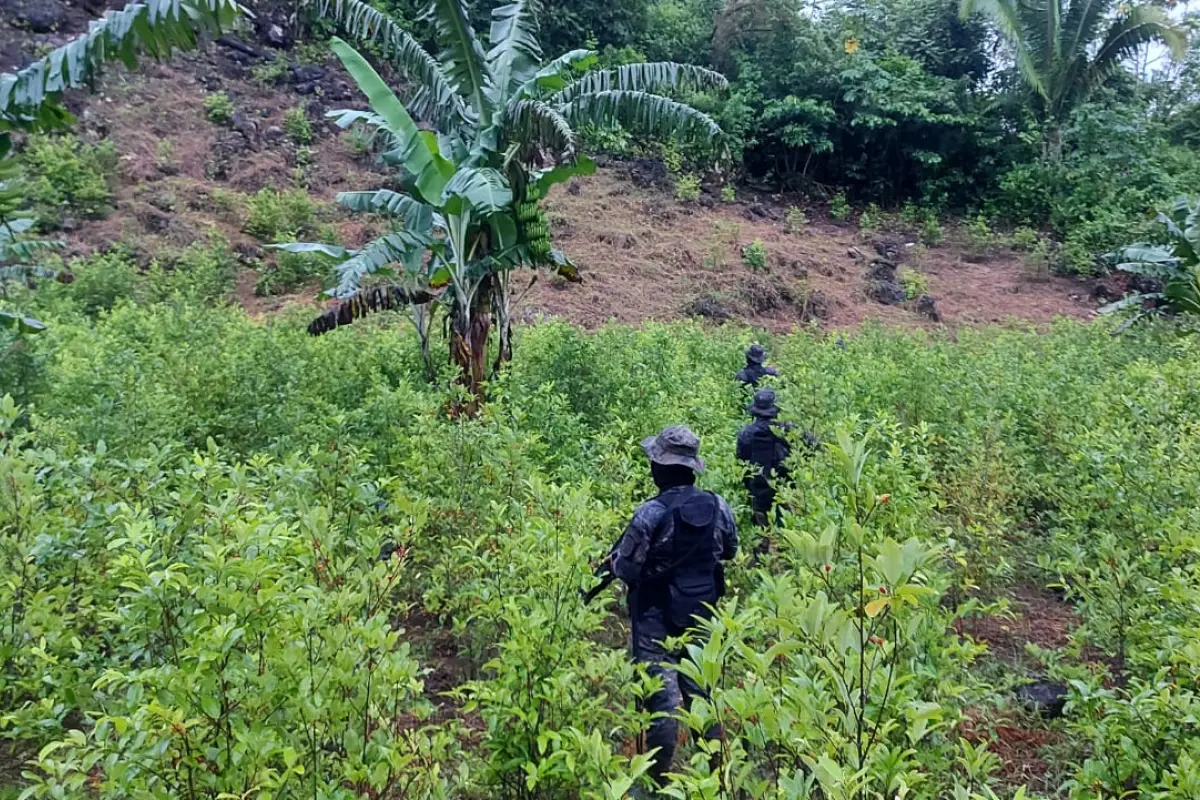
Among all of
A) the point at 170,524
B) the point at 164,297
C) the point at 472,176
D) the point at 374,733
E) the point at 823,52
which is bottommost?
the point at 164,297

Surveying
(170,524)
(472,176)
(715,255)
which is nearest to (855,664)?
(170,524)

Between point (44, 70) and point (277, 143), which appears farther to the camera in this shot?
point (277, 143)

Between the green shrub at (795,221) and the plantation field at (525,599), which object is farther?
the green shrub at (795,221)

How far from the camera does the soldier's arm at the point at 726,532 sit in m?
3.32

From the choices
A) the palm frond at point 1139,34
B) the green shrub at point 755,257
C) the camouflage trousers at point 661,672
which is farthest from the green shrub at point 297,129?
the palm frond at point 1139,34

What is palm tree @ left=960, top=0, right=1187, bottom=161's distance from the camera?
17.8 metres

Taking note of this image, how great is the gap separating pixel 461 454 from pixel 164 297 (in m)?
9.74

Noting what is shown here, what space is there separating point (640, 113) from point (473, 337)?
8.90ft

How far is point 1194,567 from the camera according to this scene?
2627mm

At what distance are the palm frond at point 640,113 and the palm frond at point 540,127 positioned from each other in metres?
0.50

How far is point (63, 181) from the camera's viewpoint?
14.2 metres

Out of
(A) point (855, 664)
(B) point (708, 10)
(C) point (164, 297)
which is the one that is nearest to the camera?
(A) point (855, 664)

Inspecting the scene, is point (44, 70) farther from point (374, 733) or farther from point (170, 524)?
point (374, 733)

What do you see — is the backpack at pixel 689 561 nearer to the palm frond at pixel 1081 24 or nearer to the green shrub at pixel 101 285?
the green shrub at pixel 101 285
